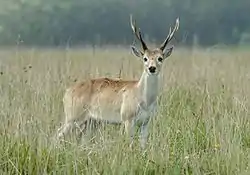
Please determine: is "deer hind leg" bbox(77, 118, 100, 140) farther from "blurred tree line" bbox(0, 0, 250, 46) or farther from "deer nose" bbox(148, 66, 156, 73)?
"blurred tree line" bbox(0, 0, 250, 46)

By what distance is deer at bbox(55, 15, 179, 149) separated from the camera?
8312 mm

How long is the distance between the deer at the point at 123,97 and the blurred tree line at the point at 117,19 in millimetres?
3841

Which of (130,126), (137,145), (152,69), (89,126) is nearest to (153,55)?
(152,69)

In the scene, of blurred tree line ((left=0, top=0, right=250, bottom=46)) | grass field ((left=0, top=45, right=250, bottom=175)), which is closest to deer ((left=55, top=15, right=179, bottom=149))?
grass field ((left=0, top=45, right=250, bottom=175))

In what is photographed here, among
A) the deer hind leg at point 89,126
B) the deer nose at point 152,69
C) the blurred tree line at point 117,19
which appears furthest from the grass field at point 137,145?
the blurred tree line at point 117,19

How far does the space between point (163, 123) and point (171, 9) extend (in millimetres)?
12227

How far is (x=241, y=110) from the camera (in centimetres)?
746

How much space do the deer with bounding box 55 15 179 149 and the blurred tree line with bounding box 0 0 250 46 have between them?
3.84 m

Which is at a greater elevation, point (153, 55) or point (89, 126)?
point (153, 55)

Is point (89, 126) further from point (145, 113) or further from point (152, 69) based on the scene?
point (152, 69)

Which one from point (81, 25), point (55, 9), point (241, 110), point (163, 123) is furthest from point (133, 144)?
point (55, 9)

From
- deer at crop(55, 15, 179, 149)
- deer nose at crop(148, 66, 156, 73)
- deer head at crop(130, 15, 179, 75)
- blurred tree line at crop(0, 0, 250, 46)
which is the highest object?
blurred tree line at crop(0, 0, 250, 46)

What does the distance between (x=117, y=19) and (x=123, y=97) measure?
8.08 meters

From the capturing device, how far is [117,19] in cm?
1661
